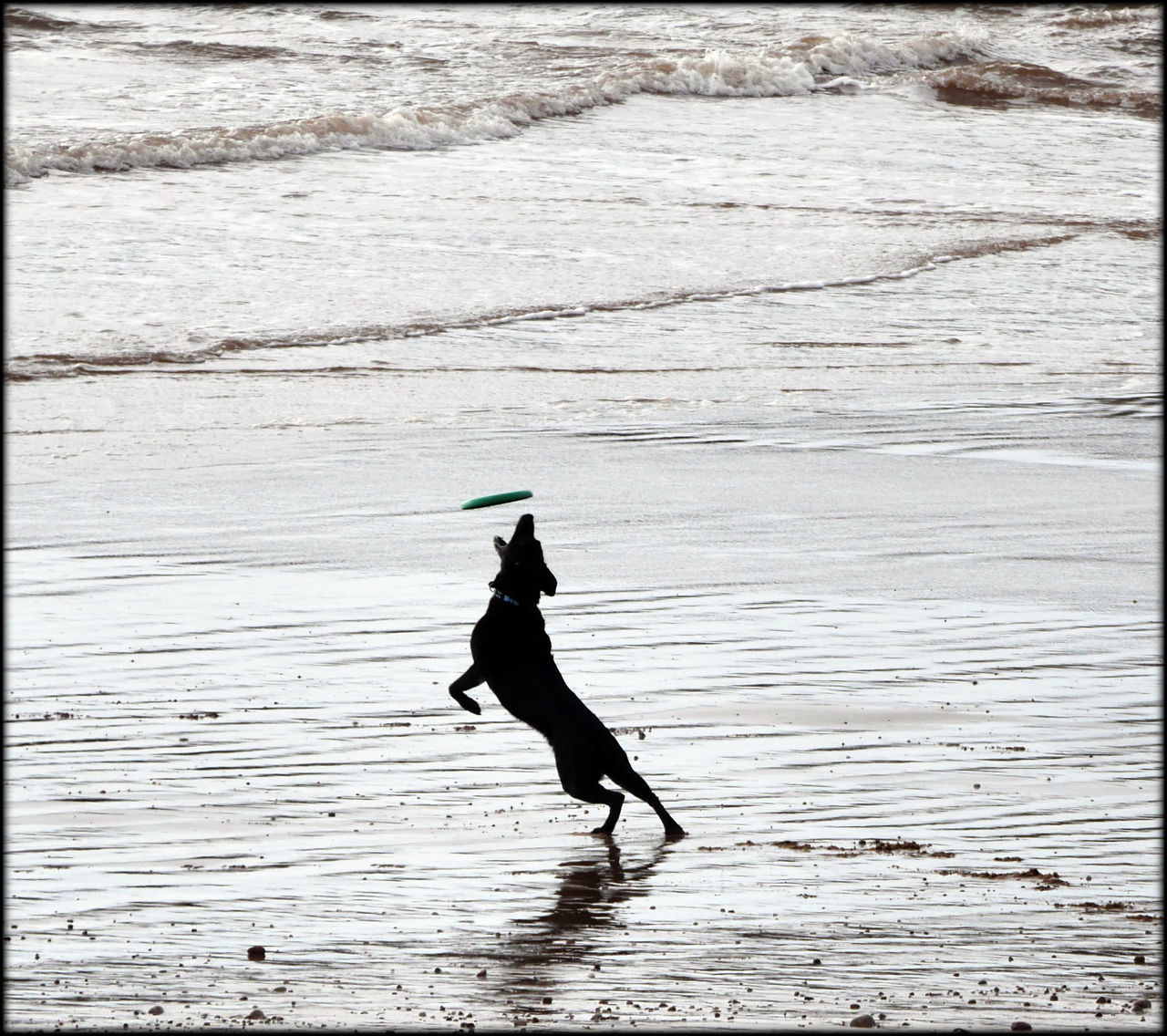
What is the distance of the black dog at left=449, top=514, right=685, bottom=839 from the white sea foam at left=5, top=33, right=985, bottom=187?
72.3 ft

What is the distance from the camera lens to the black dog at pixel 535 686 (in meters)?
6.53

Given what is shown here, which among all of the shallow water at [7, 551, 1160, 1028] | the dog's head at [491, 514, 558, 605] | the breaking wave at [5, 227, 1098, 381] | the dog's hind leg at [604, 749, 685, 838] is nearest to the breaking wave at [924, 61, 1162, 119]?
the breaking wave at [5, 227, 1098, 381]

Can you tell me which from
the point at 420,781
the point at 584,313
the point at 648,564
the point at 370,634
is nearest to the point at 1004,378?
the point at 584,313

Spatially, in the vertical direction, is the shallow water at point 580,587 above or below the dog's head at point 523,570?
below

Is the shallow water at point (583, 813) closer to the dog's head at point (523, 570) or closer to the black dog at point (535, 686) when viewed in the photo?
the black dog at point (535, 686)

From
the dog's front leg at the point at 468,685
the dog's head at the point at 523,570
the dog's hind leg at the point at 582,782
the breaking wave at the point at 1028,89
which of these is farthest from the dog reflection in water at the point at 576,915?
the breaking wave at the point at 1028,89

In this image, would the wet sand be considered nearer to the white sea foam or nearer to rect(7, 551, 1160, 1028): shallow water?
rect(7, 551, 1160, 1028): shallow water

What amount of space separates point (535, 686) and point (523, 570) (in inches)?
17.2

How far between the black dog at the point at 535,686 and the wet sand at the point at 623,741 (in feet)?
0.89

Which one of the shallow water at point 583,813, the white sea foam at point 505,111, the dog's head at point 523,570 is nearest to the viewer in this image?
the shallow water at point 583,813

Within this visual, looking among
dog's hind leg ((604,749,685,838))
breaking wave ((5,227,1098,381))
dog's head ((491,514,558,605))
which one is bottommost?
breaking wave ((5,227,1098,381))

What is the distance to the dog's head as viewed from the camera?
647cm

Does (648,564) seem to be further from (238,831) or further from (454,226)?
(454,226)

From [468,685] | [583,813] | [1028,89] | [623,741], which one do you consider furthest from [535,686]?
[1028,89]
